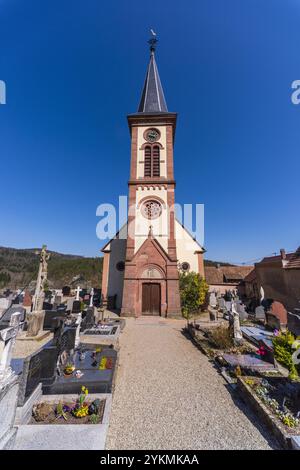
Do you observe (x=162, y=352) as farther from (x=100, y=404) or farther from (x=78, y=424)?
(x=78, y=424)

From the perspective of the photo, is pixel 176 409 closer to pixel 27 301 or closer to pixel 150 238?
pixel 150 238

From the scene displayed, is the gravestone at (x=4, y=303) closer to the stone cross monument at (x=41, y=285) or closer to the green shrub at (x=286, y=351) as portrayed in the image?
the stone cross monument at (x=41, y=285)

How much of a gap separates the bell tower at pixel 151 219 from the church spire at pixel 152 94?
0.36 ft

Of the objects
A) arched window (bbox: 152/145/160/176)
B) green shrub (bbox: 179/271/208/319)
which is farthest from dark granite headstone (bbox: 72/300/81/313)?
arched window (bbox: 152/145/160/176)

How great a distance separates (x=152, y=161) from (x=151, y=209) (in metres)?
4.70

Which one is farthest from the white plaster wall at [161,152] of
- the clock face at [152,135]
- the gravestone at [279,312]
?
the gravestone at [279,312]

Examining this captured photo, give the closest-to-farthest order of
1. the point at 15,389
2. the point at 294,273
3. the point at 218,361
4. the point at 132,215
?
the point at 15,389
the point at 218,361
the point at 294,273
the point at 132,215

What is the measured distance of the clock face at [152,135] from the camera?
61.8 feet

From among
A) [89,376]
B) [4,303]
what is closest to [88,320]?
[89,376]

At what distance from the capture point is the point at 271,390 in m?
4.73

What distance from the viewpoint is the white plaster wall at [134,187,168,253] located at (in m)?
16.5

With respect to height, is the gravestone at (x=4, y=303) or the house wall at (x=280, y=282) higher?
the house wall at (x=280, y=282)
